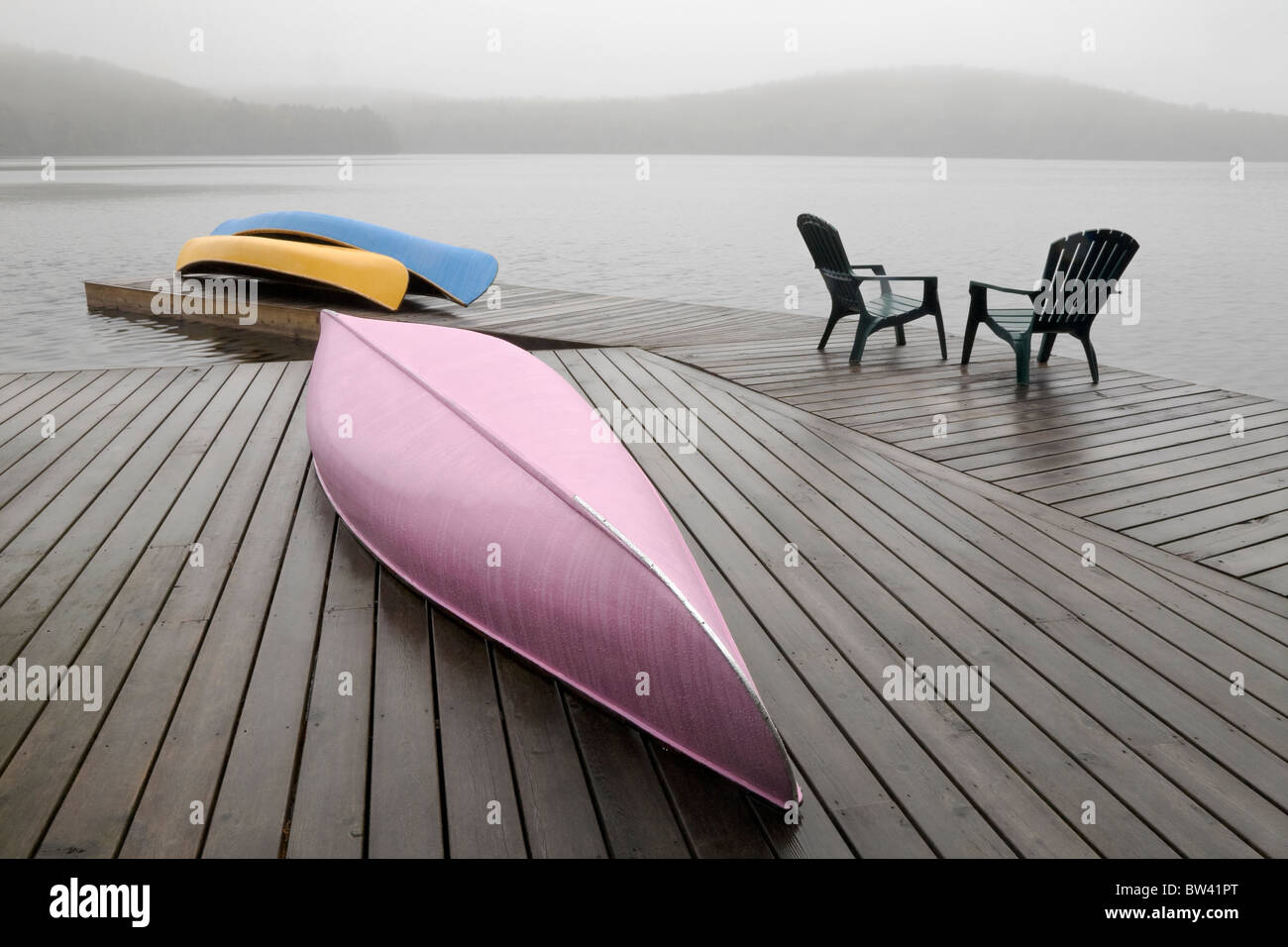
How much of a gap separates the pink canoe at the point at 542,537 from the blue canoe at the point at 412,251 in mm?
5353

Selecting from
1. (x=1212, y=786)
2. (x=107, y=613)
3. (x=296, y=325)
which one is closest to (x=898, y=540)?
(x=1212, y=786)

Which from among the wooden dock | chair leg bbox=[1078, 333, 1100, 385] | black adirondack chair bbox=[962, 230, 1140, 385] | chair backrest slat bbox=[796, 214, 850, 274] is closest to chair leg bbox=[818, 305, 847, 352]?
chair backrest slat bbox=[796, 214, 850, 274]

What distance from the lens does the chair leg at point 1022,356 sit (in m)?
5.33

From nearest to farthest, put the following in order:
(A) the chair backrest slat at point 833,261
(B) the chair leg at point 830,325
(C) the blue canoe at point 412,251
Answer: (A) the chair backrest slat at point 833,261, (B) the chair leg at point 830,325, (C) the blue canoe at point 412,251

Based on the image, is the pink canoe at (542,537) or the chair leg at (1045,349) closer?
the pink canoe at (542,537)

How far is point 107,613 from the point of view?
8.69 feet

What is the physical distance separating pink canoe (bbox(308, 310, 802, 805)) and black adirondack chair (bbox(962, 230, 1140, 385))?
312 centimetres

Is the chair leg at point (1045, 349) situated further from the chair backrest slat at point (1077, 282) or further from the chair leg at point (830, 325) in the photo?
the chair leg at point (830, 325)

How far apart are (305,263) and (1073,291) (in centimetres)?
669

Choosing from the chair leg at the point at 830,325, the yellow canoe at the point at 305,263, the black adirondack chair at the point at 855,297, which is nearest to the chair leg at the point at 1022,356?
the black adirondack chair at the point at 855,297

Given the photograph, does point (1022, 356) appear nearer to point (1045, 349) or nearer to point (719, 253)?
point (1045, 349)

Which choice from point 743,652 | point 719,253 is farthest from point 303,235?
point 719,253

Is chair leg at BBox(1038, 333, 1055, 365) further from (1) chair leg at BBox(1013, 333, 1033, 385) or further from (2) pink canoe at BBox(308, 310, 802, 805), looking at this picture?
(2) pink canoe at BBox(308, 310, 802, 805)
